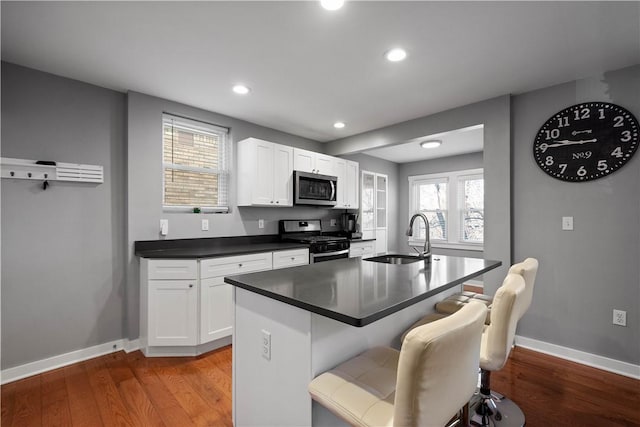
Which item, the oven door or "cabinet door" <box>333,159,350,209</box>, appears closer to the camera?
the oven door

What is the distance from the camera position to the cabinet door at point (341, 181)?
4594mm

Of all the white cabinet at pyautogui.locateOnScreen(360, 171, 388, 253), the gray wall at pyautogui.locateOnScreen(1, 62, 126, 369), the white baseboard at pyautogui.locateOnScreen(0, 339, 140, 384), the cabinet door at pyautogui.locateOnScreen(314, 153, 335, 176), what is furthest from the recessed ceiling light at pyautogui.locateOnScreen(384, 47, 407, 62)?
the white baseboard at pyautogui.locateOnScreen(0, 339, 140, 384)

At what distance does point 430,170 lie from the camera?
243 inches

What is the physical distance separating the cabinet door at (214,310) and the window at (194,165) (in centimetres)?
106

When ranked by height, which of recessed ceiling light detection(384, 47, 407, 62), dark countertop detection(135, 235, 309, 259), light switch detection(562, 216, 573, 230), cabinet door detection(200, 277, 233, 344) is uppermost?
recessed ceiling light detection(384, 47, 407, 62)

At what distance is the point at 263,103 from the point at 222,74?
692 millimetres

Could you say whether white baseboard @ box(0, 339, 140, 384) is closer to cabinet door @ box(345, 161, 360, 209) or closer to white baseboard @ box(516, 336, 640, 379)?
cabinet door @ box(345, 161, 360, 209)

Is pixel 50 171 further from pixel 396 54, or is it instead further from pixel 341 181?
pixel 341 181

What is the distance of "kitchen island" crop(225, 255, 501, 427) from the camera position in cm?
118

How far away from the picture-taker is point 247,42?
2.10 meters

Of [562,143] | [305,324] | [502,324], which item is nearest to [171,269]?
[305,324]

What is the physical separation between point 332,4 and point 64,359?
349 centimetres

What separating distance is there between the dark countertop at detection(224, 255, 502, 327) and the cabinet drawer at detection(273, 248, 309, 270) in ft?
4.51

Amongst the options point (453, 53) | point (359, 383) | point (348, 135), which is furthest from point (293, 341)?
point (348, 135)
